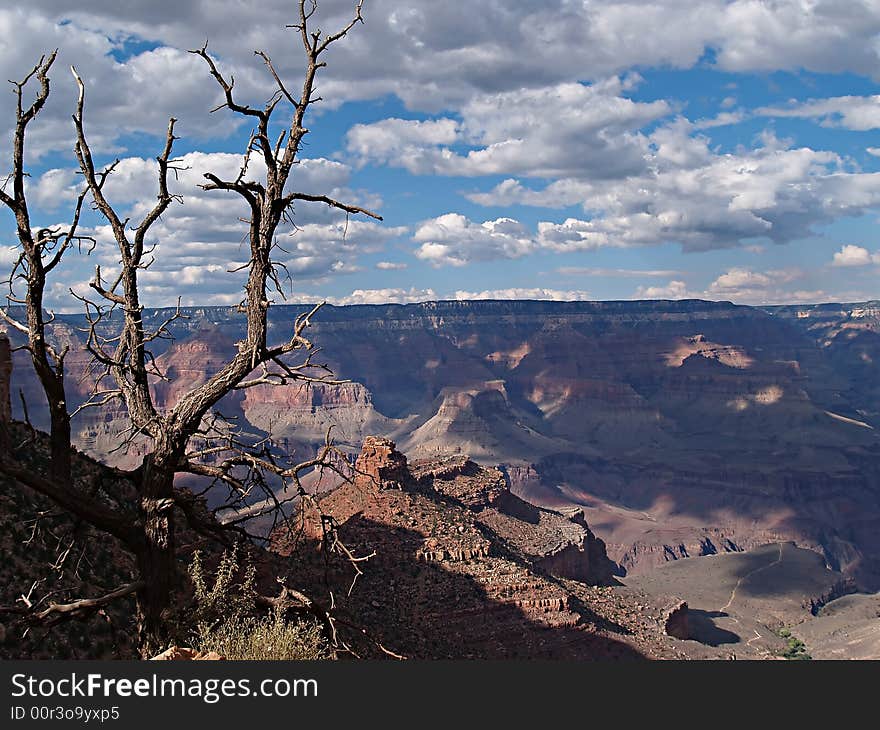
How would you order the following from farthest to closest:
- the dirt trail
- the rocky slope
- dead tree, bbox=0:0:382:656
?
the dirt trail < the rocky slope < dead tree, bbox=0:0:382:656

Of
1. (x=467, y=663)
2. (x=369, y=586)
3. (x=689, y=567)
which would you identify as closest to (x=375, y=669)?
(x=467, y=663)

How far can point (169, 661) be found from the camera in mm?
6898

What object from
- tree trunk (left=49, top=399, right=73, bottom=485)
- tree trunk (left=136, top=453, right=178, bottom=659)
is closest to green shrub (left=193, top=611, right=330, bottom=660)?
tree trunk (left=136, top=453, right=178, bottom=659)

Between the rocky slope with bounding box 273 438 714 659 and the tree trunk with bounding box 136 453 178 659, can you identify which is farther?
the rocky slope with bounding box 273 438 714 659

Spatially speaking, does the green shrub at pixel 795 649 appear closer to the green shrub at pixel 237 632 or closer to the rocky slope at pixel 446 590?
the rocky slope at pixel 446 590

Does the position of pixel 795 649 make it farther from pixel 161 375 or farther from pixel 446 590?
pixel 161 375

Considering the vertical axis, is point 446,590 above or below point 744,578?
above

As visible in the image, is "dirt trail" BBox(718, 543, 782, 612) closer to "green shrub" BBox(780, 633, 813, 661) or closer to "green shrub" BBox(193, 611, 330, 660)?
"green shrub" BBox(780, 633, 813, 661)

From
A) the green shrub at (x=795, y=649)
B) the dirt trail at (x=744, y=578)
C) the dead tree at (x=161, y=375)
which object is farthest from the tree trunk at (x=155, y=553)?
the dirt trail at (x=744, y=578)

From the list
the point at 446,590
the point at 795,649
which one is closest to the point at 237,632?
the point at 446,590

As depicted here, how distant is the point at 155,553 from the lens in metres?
7.75

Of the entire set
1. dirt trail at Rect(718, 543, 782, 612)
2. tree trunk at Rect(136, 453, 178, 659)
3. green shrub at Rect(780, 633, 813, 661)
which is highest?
tree trunk at Rect(136, 453, 178, 659)

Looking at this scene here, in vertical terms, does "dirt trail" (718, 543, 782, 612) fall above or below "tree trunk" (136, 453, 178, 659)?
below

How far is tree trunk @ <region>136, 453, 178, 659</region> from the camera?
7.71 m
